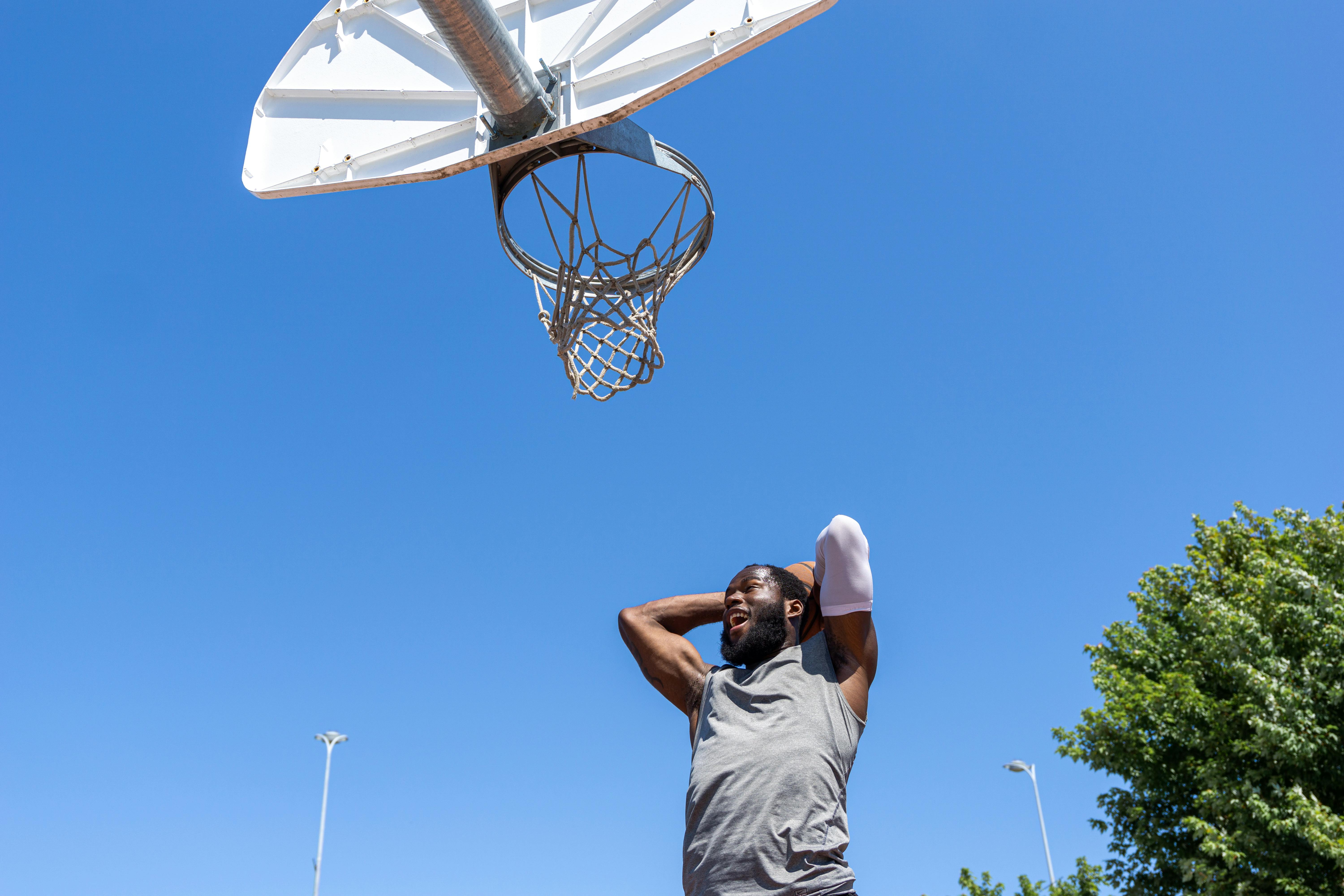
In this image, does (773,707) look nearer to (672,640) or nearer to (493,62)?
(672,640)

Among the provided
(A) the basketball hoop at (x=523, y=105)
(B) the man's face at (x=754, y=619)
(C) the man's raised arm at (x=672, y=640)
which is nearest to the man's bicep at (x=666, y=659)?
(C) the man's raised arm at (x=672, y=640)

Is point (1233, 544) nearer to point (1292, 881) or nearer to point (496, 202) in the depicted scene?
point (1292, 881)

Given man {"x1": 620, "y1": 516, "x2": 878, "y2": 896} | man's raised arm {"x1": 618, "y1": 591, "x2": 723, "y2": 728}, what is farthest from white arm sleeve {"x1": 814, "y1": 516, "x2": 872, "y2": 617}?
man's raised arm {"x1": 618, "y1": 591, "x2": 723, "y2": 728}

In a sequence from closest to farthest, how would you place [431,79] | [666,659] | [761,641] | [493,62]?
[761,641], [666,659], [493,62], [431,79]

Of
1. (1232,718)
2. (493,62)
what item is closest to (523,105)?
(493,62)

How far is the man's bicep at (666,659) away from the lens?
3613 mm

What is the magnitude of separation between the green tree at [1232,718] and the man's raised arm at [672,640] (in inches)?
411

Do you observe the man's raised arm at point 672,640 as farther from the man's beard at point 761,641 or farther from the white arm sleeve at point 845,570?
the white arm sleeve at point 845,570

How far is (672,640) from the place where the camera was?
3734 mm

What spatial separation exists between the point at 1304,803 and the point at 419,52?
39.3 feet

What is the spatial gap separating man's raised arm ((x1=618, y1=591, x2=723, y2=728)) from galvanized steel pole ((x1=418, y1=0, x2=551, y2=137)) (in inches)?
171

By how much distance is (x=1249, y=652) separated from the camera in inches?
486

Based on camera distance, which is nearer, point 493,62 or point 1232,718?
point 493,62

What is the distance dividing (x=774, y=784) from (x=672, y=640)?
34.7 inches
